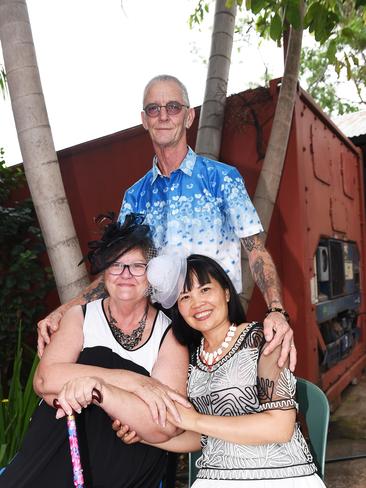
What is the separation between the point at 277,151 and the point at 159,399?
2277 mm

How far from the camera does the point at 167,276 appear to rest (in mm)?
1815

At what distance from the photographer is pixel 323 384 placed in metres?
4.57

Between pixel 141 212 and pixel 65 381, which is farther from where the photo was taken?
pixel 141 212

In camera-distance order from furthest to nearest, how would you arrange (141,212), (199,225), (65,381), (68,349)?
(141,212)
(199,225)
(68,349)
(65,381)

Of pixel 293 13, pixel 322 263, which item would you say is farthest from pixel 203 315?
pixel 322 263

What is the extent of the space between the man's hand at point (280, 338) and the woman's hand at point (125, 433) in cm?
52

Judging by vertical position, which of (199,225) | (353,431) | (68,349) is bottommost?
(353,431)

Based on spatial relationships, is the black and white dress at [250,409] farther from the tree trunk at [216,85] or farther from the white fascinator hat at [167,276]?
the tree trunk at [216,85]

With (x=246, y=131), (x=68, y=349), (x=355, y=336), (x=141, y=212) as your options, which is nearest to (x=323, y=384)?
(x=355, y=336)

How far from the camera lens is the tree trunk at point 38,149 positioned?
2.80 meters

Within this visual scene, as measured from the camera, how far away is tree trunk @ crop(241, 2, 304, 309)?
346 centimetres

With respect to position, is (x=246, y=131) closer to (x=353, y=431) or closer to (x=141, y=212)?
(x=141, y=212)

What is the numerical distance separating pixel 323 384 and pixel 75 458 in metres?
3.37

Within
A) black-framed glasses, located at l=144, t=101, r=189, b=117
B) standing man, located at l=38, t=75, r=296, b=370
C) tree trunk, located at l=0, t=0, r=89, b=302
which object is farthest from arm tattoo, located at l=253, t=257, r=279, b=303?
tree trunk, located at l=0, t=0, r=89, b=302
